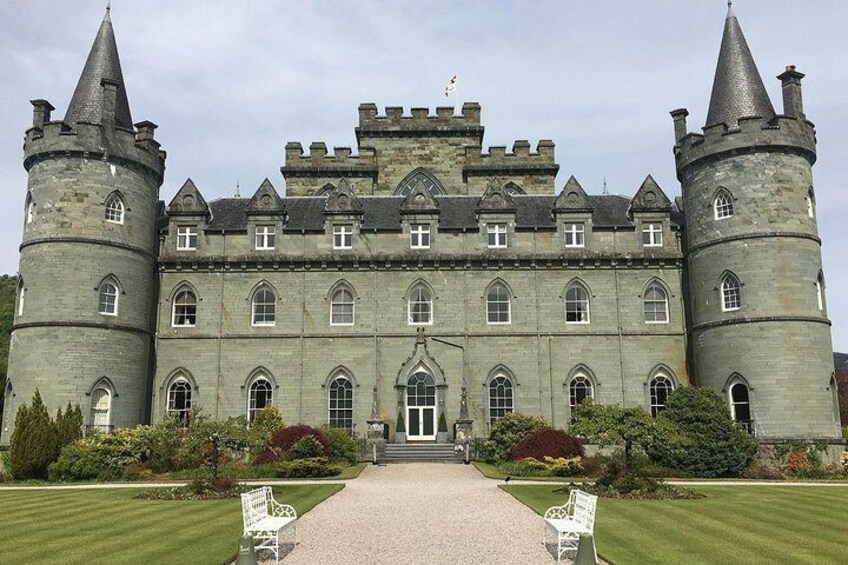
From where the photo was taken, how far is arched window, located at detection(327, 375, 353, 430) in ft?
115

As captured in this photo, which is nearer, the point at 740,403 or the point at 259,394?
the point at 740,403

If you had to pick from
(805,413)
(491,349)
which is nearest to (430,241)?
(491,349)

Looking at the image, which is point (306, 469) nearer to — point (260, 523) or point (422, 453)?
point (422, 453)

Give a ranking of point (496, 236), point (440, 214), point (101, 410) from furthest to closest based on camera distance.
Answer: point (440, 214), point (496, 236), point (101, 410)

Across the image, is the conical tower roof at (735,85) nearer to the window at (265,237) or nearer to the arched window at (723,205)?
the arched window at (723,205)

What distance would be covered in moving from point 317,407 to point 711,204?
2056cm

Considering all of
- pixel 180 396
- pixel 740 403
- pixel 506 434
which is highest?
pixel 180 396

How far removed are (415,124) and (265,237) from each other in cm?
1352

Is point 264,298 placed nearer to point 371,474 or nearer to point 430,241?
point 430,241

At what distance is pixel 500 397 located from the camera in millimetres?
35156

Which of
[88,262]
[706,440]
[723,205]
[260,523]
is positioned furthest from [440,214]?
[260,523]

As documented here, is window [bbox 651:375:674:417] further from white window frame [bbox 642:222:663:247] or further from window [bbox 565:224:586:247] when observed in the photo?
window [bbox 565:224:586:247]

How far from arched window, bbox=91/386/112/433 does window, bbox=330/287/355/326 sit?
1051cm

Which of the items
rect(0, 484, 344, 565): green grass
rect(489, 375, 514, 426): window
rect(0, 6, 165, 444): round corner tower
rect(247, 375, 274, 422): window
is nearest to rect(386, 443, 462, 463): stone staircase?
rect(489, 375, 514, 426): window
